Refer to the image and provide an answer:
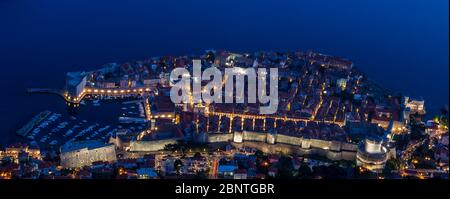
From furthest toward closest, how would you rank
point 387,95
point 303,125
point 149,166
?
point 387,95, point 303,125, point 149,166

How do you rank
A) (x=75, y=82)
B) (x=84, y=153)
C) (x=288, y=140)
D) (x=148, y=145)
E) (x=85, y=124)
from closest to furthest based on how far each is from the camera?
(x=84, y=153)
(x=148, y=145)
(x=288, y=140)
(x=85, y=124)
(x=75, y=82)

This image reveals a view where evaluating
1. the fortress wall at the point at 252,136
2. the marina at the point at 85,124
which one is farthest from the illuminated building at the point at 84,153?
the fortress wall at the point at 252,136

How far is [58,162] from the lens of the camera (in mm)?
8539

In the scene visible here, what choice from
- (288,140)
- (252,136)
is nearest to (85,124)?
(252,136)

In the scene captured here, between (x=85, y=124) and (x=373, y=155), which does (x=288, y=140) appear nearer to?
(x=373, y=155)

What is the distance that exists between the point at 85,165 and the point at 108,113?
2.27 metres

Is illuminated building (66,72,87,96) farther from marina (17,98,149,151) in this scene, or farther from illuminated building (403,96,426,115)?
illuminated building (403,96,426,115)

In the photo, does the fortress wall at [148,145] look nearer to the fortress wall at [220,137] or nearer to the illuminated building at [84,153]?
the illuminated building at [84,153]

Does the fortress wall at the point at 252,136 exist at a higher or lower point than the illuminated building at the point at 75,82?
lower

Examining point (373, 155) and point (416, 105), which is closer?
point (373, 155)

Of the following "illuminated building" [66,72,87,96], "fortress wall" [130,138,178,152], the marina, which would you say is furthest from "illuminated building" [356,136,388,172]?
"illuminated building" [66,72,87,96]

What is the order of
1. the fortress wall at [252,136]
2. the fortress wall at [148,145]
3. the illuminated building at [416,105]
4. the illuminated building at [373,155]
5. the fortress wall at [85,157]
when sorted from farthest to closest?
the illuminated building at [416,105] → the fortress wall at [252,136] → the fortress wall at [148,145] → the illuminated building at [373,155] → the fortress wall at [85,157]
